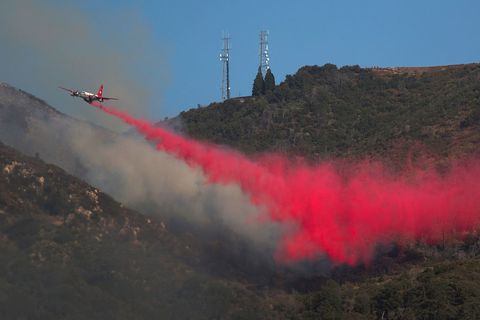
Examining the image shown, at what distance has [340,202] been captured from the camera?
130500 millimetres

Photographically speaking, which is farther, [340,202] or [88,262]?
[340,202]

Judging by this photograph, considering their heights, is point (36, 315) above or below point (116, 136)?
below

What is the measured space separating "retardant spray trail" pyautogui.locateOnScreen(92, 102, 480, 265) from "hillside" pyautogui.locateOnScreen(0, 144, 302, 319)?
33.6 ft

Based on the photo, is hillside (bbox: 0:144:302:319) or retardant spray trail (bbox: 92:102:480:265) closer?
hillside (bbox: 0:144:302:319)

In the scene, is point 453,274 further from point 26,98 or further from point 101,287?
point 26,98

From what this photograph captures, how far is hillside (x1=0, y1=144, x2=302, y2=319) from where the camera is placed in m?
107

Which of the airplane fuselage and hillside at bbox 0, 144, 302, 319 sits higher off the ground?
the airplane fuselage

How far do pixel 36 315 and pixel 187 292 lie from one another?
16209 millimetres

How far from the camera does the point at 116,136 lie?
486ft

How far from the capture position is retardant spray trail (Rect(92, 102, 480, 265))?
127500 mm

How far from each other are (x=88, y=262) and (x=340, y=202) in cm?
2998

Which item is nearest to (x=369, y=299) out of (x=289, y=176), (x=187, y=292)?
(x=187, y=292)

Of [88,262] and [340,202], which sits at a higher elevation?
[340,202]

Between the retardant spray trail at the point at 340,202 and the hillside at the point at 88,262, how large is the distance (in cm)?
1025
